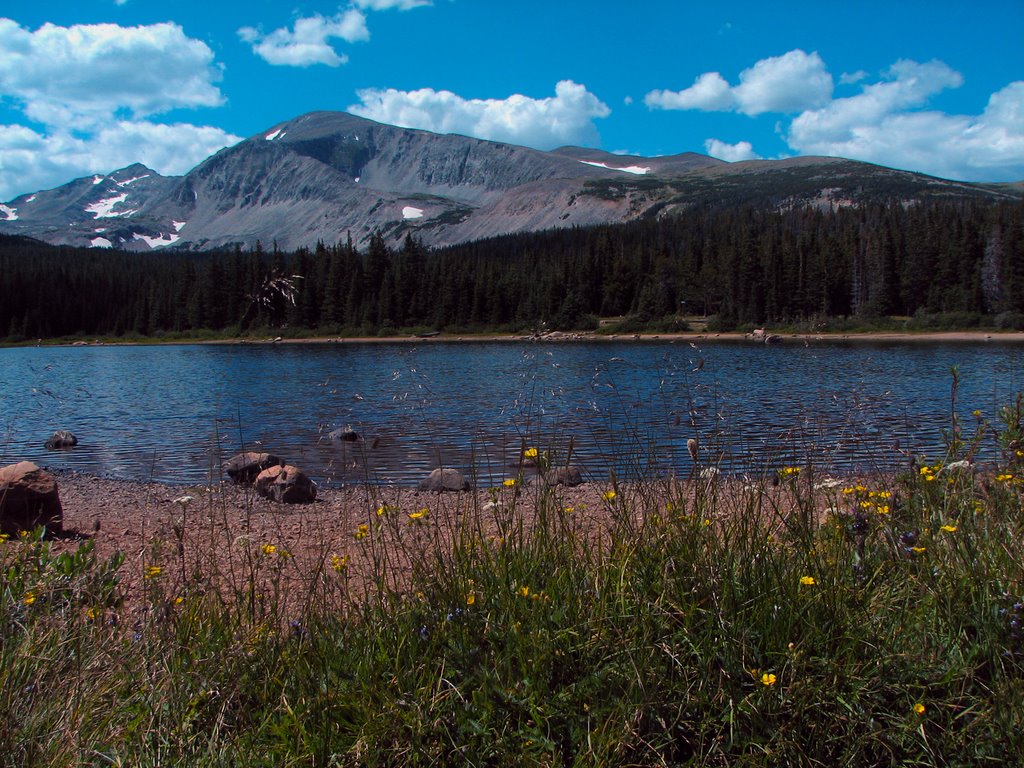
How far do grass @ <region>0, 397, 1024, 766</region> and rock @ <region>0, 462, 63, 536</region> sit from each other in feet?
17.2

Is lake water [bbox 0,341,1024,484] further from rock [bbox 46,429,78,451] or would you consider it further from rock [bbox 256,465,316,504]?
rock [bbox 256,465,316,504]

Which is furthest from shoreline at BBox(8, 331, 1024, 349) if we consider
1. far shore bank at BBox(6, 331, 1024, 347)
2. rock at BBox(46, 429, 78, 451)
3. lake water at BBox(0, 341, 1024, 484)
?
rock at BBox(46, 429, 78, 451)

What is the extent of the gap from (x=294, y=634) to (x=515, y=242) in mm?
197202

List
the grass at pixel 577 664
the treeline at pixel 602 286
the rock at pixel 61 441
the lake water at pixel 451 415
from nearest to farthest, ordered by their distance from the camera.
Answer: the grass at pixel 577 664
the lake water at pixel 451 415
the rock at pixel 61 441
the treeline at pixel 602 286

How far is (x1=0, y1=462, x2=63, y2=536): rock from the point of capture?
27.7 ft

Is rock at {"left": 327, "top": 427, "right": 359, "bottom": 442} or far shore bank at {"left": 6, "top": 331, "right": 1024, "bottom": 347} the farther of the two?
far shore bank at {"left": 6, "top": 331, "right": 1024, "bottom": 347}

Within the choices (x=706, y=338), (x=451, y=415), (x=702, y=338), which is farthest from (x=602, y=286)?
(x=451, y=415)

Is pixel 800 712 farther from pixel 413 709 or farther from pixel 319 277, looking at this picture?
pixel 319 277

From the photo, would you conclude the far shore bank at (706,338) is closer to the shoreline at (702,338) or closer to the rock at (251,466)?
the shoreline at (702,338)

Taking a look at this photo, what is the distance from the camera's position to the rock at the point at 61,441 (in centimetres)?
2002

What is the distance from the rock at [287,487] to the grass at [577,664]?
27.4 feet

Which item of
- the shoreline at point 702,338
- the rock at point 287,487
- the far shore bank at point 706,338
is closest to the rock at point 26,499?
the rock at point 287,487

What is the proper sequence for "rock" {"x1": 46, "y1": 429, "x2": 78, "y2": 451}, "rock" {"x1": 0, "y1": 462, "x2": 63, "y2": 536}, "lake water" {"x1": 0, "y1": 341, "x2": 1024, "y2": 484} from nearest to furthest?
"rock" {"x1": 0, "y1": 462, "x2": 63, "y2": 536} < "lake water" {"x1": 0, "y1": 341, "x2": 1024, "y2": 484} < "rock" {"x1": 46, "y1": 429, "x2": 78, "y2": 451}

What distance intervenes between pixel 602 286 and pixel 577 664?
117797mm
